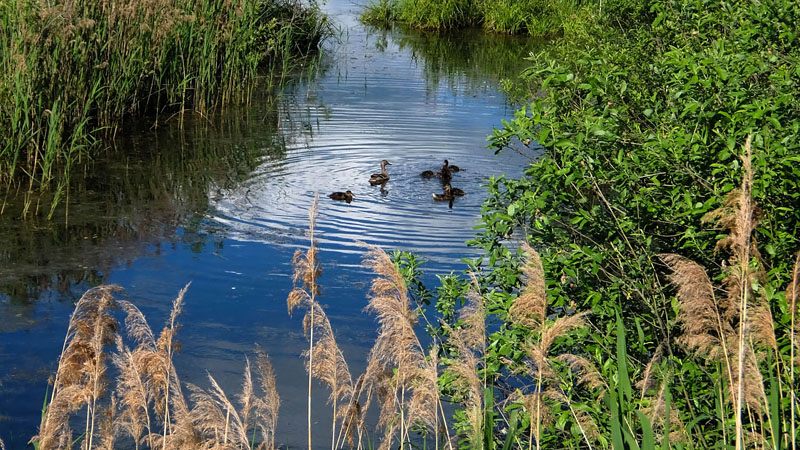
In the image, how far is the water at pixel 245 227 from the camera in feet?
22.8

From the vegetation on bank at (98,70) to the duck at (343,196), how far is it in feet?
9.20

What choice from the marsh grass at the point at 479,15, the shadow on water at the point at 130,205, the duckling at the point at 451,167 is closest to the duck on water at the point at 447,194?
the duckling at the point at 451,167

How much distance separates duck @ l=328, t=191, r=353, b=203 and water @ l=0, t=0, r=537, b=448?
5.3 inches

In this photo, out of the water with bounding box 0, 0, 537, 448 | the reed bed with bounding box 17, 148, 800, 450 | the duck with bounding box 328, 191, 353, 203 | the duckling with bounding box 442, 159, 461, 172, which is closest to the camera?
the reed bed with bounding box 17, 148, 800, 450

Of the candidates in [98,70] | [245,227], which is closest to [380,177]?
[245,227]

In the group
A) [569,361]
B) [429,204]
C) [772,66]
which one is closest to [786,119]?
[772,66]

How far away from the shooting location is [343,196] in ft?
35.4

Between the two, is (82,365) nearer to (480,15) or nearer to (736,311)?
(736,311)

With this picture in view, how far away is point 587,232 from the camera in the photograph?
17.1 feet

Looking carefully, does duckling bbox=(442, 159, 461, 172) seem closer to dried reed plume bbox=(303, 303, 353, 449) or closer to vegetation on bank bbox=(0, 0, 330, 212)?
vegetation on bank bbox=(0, 0, 330, 212)

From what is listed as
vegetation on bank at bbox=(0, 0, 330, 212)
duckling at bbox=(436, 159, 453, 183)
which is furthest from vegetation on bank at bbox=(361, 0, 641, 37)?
duckling at bbox=(436, 159, 453, 183)

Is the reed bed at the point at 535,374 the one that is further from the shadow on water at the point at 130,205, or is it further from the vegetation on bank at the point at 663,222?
the shadow on water at the point at 130,205

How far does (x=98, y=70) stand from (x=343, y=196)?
371cm

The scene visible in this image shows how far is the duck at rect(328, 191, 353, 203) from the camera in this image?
10758 mm
